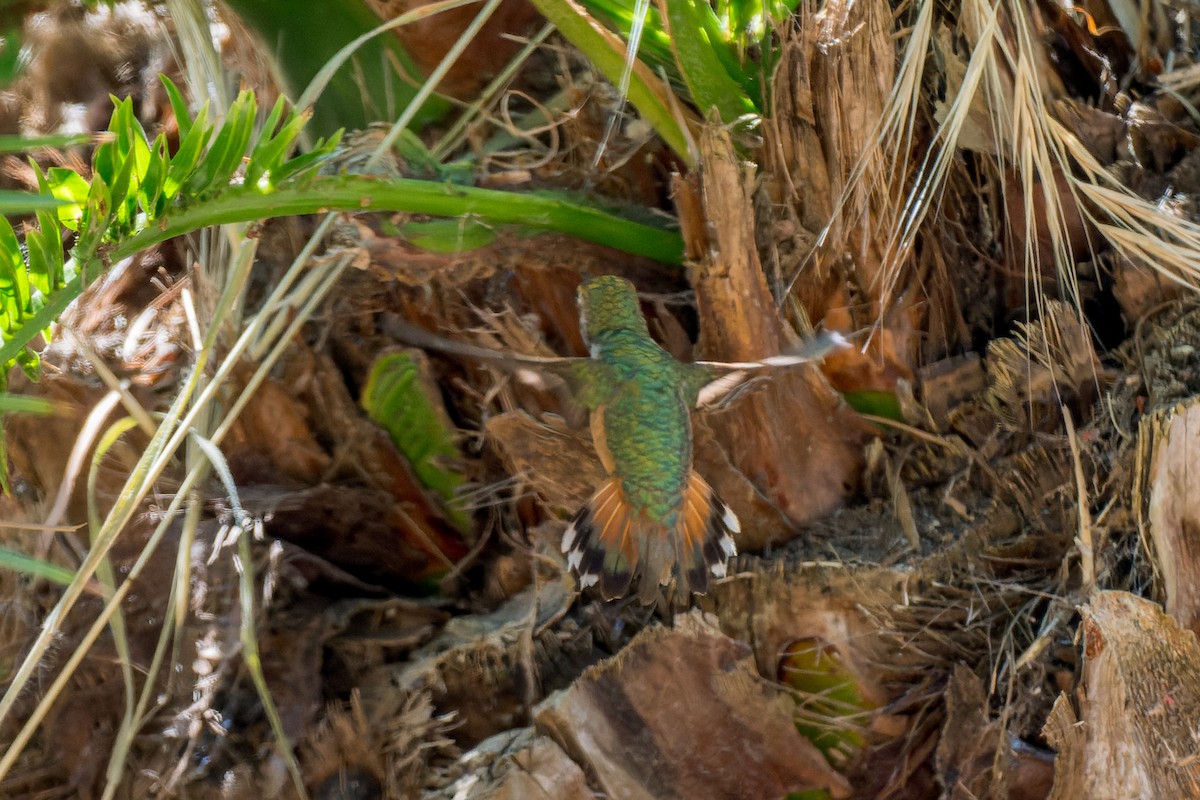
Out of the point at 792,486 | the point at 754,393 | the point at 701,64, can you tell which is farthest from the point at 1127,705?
the point at 701,64

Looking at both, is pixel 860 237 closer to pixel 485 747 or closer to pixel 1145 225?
pixel 1145 225

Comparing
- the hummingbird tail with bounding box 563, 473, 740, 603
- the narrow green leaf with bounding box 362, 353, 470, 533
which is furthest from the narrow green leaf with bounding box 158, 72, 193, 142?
the hummingbird tail with bounding box 563, 473, 740, 603

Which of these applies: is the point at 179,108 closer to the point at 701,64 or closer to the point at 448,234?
the point at 448,234

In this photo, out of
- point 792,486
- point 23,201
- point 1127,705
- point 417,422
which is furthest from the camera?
point 417,422

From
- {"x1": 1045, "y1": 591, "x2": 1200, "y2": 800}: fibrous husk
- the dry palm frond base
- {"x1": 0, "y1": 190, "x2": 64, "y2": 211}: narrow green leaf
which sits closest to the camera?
{"x1": 0, "y1": 190, "x2": 64, "y2": 211}: narrow green leaf

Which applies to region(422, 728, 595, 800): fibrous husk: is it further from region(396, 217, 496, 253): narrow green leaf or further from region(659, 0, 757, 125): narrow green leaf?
region(659, 0, 757, 125): narrow green leaf

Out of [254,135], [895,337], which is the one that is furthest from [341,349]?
[895,337]

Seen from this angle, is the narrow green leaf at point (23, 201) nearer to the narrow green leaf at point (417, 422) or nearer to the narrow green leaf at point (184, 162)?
the narrow green leaf at point (184, 162)
